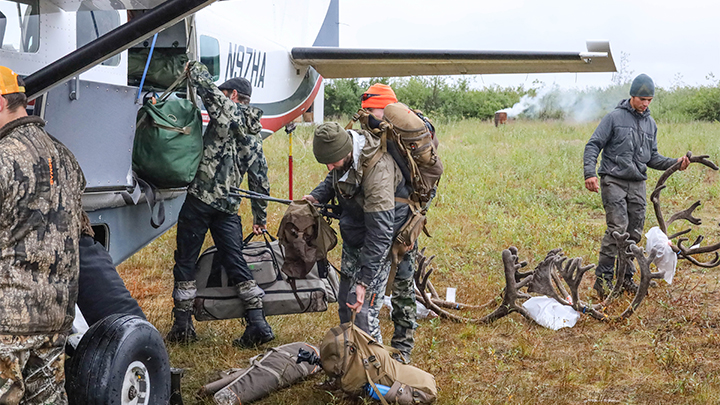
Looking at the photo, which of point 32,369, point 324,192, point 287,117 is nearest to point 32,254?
point 32,369

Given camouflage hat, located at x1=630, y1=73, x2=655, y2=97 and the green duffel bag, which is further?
camouflage hat, located at x1=630, y1=73, x2=655, y2=97

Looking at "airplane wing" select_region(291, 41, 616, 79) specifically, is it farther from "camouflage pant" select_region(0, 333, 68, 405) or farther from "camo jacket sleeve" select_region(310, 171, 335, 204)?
"camouflage pant" select_region(0, 333, 68, 405)

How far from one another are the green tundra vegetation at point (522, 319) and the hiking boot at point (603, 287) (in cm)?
9

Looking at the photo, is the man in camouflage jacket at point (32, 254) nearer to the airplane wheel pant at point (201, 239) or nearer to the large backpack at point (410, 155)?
the large backpack at point (410, 155)

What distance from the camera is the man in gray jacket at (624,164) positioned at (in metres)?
6.23

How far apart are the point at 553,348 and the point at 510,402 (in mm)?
1110

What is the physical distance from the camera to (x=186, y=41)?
19.4 ft

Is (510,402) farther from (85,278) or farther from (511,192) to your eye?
(511,192)

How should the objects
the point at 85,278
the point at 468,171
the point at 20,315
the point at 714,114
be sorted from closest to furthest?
the point at 20,315
the point at 85,278
the point at 468,171
the point at 714,114

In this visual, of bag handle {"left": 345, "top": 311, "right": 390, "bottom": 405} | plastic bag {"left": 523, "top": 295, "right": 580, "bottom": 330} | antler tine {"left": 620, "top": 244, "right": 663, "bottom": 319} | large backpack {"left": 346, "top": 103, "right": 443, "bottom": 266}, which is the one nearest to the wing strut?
large backpack {"left": 346, "top": 103, "right": 443, "bottom": 266}

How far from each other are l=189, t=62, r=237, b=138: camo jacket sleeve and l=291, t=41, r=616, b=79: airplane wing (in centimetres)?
364

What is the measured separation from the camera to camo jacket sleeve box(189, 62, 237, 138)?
489 cm

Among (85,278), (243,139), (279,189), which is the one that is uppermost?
Result: (243,139)

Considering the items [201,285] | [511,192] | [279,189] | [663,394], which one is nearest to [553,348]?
[663,394]
